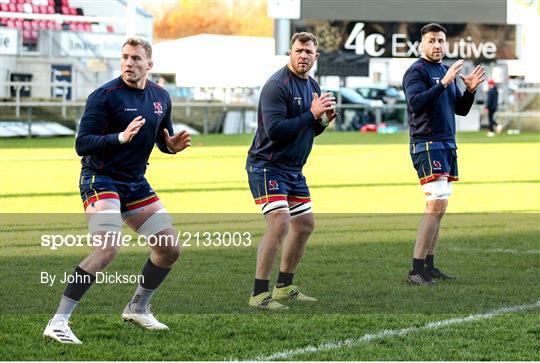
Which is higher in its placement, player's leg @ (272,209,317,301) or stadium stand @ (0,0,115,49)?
stadium stand @ (0,0,115,49)

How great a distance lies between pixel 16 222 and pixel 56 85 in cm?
2420

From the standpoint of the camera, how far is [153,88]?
816cm

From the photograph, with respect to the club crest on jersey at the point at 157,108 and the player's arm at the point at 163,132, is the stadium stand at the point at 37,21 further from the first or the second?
the club crest on jersey at the point at 157,108

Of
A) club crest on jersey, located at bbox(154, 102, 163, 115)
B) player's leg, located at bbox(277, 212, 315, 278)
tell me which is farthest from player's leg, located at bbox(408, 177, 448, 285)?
club crest on jersey, located at bbox(154, 102, 163, 115)

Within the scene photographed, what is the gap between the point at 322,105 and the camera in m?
8.84

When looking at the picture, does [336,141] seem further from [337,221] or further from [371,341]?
[371,341]

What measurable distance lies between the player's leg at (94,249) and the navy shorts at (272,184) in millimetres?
1559

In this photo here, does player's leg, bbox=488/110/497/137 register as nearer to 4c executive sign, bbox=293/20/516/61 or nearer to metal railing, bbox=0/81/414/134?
4c executive sign, bbox=293/20/516/61

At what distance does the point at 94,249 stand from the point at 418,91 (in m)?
3.61

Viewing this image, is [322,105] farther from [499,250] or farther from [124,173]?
[499,250]

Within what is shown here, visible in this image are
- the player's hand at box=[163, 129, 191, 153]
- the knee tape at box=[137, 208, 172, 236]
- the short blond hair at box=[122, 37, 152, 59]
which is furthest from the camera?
the player's hand at box=[163, 129, 191, 153]

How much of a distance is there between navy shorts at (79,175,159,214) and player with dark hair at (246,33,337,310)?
1.26 metres

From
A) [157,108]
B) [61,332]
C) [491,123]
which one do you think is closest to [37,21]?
[491,123]

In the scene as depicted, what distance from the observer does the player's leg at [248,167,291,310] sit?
9.05 meters
